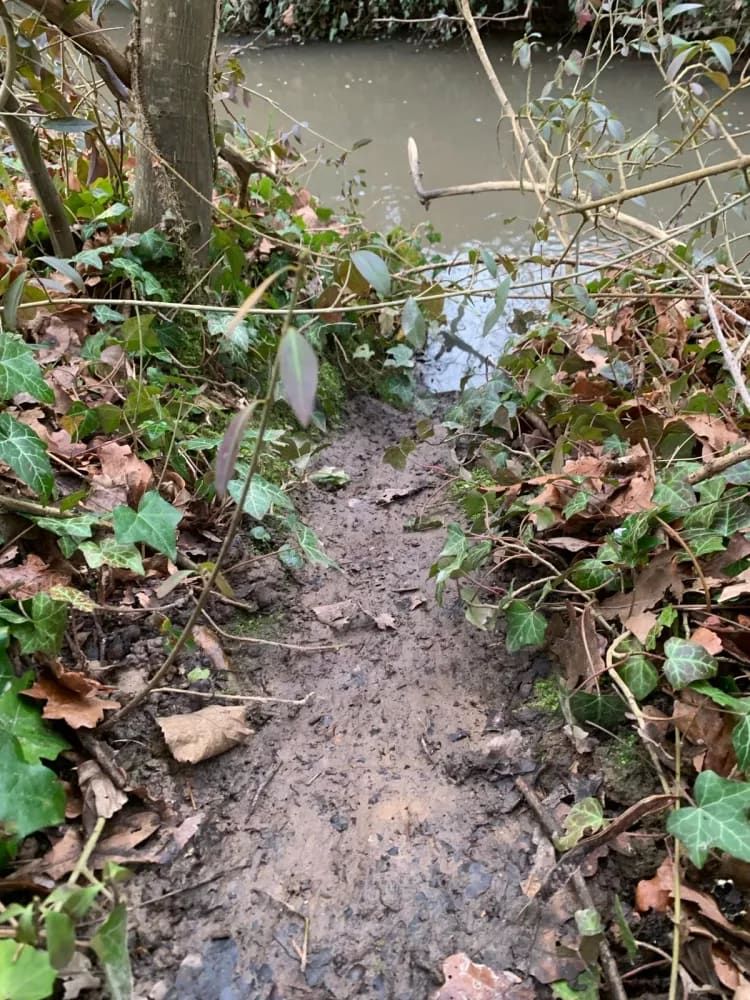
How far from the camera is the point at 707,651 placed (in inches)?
44.1

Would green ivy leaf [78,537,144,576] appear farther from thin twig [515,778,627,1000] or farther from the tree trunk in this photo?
the tree trunk

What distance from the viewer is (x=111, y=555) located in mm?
1283

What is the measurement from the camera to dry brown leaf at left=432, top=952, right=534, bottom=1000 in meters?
0.96

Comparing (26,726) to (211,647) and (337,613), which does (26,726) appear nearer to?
(211,647)

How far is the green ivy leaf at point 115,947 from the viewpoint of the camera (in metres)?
0.76

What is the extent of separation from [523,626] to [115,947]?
90cm

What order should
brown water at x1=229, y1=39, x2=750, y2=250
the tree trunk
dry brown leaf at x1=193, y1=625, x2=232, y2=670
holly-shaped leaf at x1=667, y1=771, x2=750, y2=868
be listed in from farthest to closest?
brown water at x1=229, y1=39, x2=750, y2=250 → the tree trunk → dry brown leaf at x1=193, y1=625, x2=232, y2=670 → holly-shaped leaf at x1=667, y1=771, x2=750, y2=868

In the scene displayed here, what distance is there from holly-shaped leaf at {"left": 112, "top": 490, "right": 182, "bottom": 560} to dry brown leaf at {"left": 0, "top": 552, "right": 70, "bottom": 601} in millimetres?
159

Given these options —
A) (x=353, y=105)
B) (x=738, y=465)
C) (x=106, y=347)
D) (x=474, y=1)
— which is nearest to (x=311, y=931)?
(x=738, y=465)

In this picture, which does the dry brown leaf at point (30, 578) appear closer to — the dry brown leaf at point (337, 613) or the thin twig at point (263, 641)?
the thin twig at point (263, 641)

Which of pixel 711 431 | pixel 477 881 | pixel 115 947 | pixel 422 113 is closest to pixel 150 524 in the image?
pixel 115 947

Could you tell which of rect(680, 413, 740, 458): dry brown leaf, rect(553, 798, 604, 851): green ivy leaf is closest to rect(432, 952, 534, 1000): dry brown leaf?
rect(553, 798, 604, 851): green ivy leaf

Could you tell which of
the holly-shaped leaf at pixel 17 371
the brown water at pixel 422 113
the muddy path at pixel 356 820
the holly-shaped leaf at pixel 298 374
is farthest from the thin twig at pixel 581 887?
the brown water at pixel 422 113

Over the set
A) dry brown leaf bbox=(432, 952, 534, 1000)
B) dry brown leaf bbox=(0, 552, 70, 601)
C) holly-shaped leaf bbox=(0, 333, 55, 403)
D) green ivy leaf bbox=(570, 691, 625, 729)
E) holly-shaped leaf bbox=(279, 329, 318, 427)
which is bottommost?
dry brown leaf bbox=(432, 952, 534, 1000)
